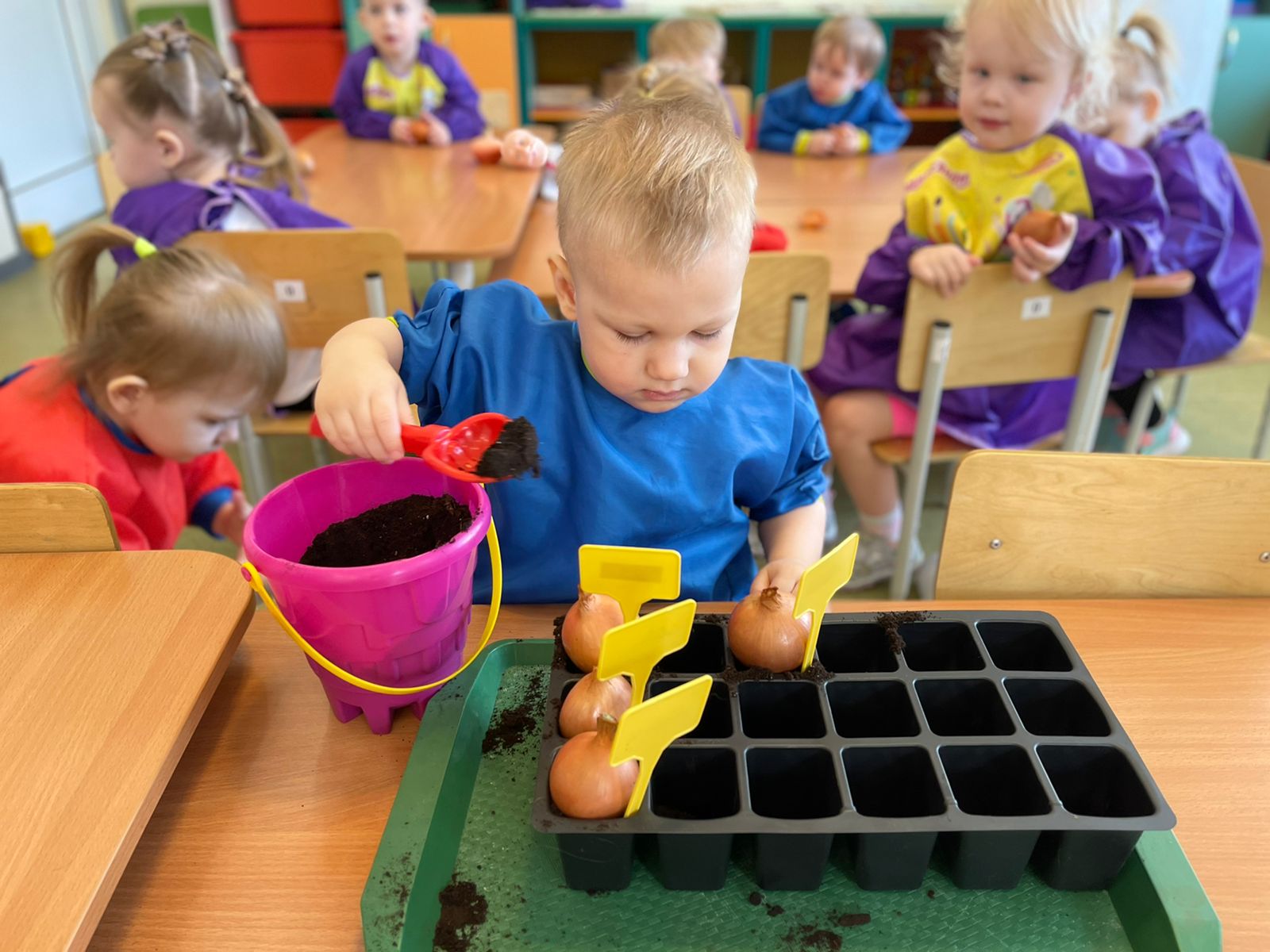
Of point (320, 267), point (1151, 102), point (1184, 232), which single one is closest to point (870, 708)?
point (320, 267)

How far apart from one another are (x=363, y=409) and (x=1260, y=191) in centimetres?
267

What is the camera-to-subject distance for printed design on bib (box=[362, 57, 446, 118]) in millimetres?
3166

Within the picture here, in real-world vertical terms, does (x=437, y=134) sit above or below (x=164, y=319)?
below

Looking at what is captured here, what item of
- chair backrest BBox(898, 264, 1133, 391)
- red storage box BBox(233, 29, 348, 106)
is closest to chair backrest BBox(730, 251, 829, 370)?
chair backrest BBox(898, 264, 1133, 391)

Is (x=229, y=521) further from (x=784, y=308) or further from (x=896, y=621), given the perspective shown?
(x=896, y=621)

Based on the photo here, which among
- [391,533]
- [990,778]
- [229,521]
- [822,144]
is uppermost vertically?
[391,533]

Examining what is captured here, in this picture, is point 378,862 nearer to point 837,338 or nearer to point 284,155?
point 837,338

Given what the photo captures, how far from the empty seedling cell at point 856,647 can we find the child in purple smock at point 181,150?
1.42 m

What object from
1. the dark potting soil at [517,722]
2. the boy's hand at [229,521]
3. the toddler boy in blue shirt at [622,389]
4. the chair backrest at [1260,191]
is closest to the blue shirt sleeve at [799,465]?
the toddler boy in blue shirt at [622,389]

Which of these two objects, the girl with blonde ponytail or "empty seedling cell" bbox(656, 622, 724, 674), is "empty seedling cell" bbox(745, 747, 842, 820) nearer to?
"empty seedling cell" bbox(656, 622, 724, 674)

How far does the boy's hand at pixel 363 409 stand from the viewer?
786 millimetres

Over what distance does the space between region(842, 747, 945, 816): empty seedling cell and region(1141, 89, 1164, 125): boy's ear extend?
2.08 metres

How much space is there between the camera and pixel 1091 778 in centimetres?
71

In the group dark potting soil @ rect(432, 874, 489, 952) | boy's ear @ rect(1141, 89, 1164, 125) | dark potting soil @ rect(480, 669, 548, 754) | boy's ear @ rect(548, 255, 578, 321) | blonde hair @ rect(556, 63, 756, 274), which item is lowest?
dark potting soil @ rect(480, 669, 548, 754)
